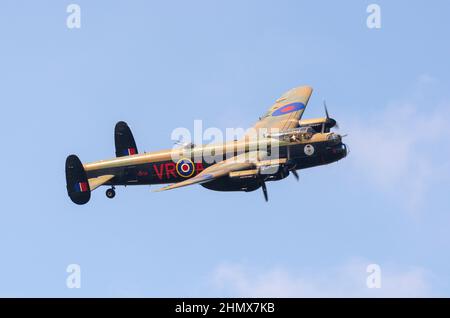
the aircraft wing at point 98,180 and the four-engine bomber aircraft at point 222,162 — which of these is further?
the aircraft wing at point 98,180

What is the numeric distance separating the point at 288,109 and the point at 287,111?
356 millimetres

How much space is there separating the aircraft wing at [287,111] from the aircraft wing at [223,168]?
5.93 m

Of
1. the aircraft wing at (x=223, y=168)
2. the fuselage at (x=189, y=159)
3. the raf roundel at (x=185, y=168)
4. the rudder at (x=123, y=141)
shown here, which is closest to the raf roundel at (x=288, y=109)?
the fuselage at (x=189, y=159)

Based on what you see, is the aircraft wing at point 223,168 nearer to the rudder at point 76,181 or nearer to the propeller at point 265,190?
the propeller at point 265,190

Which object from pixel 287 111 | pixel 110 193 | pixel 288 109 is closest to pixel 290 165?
pixel 287 111

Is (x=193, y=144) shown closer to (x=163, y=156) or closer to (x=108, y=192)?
(x=163, y=156)

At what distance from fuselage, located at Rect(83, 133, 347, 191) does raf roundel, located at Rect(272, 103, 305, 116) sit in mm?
6413

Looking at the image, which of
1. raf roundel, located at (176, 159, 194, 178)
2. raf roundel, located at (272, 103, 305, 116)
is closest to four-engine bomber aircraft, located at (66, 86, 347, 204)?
raf roundel, located at (176, 159, 194, 178)

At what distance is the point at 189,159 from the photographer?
6241cm

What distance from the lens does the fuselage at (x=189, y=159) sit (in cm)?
6106

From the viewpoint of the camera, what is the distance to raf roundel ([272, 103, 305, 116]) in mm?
67875

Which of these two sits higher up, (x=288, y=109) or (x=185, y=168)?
(x=288, y=109)

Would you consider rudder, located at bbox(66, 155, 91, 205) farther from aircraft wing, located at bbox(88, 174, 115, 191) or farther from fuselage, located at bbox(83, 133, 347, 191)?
fuselage, located at bbox(83, 133, 347, 191)

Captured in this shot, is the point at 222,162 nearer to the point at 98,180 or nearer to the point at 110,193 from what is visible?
the point at 110,193
